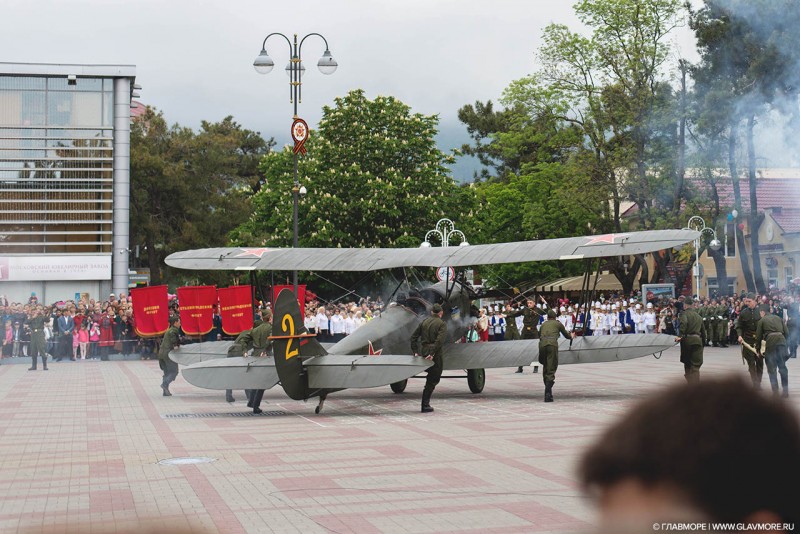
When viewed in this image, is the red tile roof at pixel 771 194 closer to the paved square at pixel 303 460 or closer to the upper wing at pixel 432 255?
the paved square at pixel 303 460

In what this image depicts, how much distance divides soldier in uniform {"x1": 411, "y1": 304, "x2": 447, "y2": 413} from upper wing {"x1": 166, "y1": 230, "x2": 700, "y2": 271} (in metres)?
2.34

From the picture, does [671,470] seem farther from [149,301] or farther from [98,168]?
[98,168]

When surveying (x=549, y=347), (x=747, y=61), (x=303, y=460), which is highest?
(x=747, y=61)

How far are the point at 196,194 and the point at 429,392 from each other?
53018mm

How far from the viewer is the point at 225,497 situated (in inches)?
404

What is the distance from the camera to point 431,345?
59.7 feet

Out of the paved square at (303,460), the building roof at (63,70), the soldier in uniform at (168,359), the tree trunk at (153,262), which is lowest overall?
the paved square at (303,460)

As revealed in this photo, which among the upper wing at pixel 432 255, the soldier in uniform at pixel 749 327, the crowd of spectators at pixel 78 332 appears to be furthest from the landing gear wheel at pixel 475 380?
the crowd of spectators at pixel 78 332

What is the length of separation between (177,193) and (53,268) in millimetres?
19923

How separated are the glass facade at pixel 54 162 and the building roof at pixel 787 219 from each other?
111 ft

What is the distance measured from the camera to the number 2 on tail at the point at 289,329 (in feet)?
56.8

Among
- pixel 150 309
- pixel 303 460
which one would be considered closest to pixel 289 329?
pixel 303 460

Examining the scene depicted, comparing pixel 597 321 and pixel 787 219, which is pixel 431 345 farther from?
pixel 787 219

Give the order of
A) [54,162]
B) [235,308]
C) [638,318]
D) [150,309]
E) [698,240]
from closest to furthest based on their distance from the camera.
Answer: [235,308] < [150,309] < [638,318] < [698,240] < [54,162]
